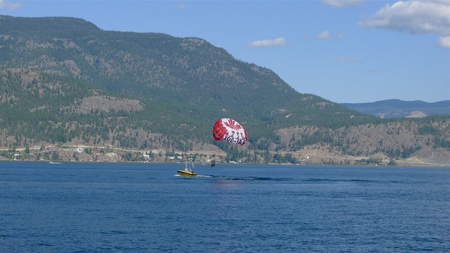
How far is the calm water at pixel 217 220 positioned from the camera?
9219 cm

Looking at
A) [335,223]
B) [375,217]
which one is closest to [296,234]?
[335,223]

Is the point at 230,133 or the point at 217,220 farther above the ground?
the point at 230,133

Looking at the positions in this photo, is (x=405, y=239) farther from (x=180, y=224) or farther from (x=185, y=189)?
(x=185, y=189)

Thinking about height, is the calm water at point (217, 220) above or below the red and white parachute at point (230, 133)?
below

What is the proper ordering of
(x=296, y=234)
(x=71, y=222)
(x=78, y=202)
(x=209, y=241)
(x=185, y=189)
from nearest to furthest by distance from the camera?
(x=209, y=241) < (x=296, y=234) < (x=71, y=222) < (x=78, y=202) < (x=185, y=189)

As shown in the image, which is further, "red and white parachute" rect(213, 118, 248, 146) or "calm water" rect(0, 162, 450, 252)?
"red and white parachute" rect(213, 118, 248, 146)

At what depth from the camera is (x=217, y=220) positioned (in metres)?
114

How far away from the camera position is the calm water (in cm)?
9219

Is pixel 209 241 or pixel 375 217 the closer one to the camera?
pixel 209 241

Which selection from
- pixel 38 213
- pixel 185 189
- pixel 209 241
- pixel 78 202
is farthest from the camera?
pixel 185 189

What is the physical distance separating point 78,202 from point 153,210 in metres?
18.7

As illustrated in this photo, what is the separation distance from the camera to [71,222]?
108 m

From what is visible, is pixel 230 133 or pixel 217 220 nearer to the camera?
pixel 217 220

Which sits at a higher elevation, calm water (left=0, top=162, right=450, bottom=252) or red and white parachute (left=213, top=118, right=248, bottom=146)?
red and white parachute (left=213, top=118, right=248, bottom=146)
